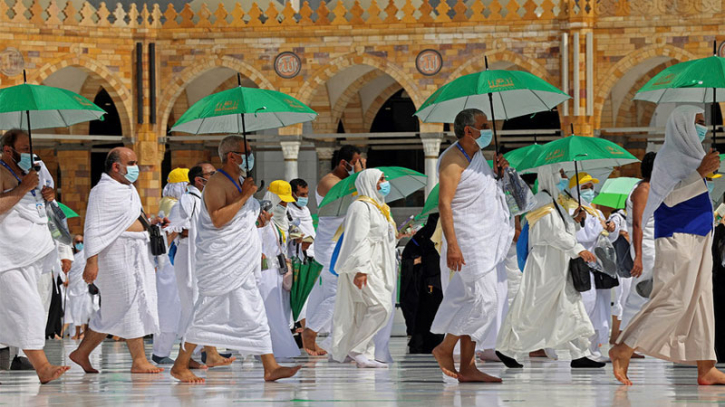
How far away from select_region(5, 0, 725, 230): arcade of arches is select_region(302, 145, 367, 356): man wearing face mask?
12.4m

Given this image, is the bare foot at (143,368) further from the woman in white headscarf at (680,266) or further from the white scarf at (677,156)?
the white scarf at (677,156)

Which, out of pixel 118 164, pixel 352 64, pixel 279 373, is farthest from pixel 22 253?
pixel 352 64

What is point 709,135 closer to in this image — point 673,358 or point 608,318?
point 608,318

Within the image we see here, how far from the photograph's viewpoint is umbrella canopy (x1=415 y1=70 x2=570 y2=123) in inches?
284

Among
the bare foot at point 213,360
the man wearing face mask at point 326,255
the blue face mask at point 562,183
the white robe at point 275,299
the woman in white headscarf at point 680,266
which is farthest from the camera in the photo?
the man wearing face mask at point 326,255

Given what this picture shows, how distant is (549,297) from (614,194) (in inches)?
188

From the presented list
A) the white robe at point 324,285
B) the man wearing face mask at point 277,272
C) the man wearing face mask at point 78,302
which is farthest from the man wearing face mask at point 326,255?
the man wearing face mask at point 78,302

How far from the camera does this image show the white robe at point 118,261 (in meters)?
6.93

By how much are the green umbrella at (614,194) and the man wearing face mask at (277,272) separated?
329 cm

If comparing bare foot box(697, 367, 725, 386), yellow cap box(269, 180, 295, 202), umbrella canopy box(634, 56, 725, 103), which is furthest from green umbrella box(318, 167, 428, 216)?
bare foot box(697, 367, 725, 386)

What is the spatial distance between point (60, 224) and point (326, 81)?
53.7 feet

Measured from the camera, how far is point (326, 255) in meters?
9.16

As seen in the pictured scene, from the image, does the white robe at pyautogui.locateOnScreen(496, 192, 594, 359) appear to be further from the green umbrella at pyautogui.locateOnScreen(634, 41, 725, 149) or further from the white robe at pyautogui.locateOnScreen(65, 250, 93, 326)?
the white robe at pyautogui.locateOnScreen(65, 250, 93, 326)

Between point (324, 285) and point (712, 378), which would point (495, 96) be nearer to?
point (324, 285)
